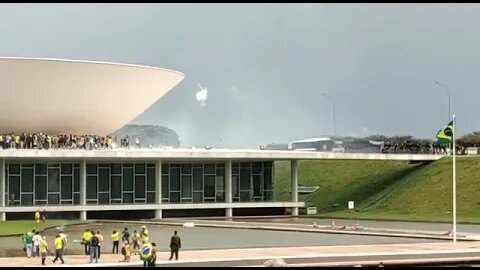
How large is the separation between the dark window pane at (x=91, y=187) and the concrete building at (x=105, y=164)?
0.06 meters

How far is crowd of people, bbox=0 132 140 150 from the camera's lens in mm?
50219

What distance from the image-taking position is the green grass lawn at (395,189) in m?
50.1

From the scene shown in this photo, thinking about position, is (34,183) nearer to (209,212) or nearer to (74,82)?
(74,82)

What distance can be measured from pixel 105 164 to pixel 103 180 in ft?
3.24

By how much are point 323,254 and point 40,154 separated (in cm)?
2681

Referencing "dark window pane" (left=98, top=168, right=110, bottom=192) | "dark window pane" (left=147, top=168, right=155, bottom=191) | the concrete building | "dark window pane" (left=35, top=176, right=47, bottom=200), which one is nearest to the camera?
the concrete building

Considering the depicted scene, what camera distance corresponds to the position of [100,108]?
56188mm

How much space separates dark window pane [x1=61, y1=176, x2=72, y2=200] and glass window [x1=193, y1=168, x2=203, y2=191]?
27.2ft

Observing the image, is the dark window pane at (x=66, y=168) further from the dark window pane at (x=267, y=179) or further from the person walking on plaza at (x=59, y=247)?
the person walking on plaza at (x=59, y=247)

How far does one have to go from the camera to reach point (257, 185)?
58.7 metres

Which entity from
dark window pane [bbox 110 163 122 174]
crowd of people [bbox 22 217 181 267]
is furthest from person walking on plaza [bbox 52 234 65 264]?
dark window pane [bbox 110 163 122 174]

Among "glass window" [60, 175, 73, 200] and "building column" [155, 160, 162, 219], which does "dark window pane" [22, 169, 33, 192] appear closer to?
"glass window" [60, 175, 73, 200]

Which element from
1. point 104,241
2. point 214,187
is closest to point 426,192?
point 214,187

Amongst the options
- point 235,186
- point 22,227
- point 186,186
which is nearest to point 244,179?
point 235,186
